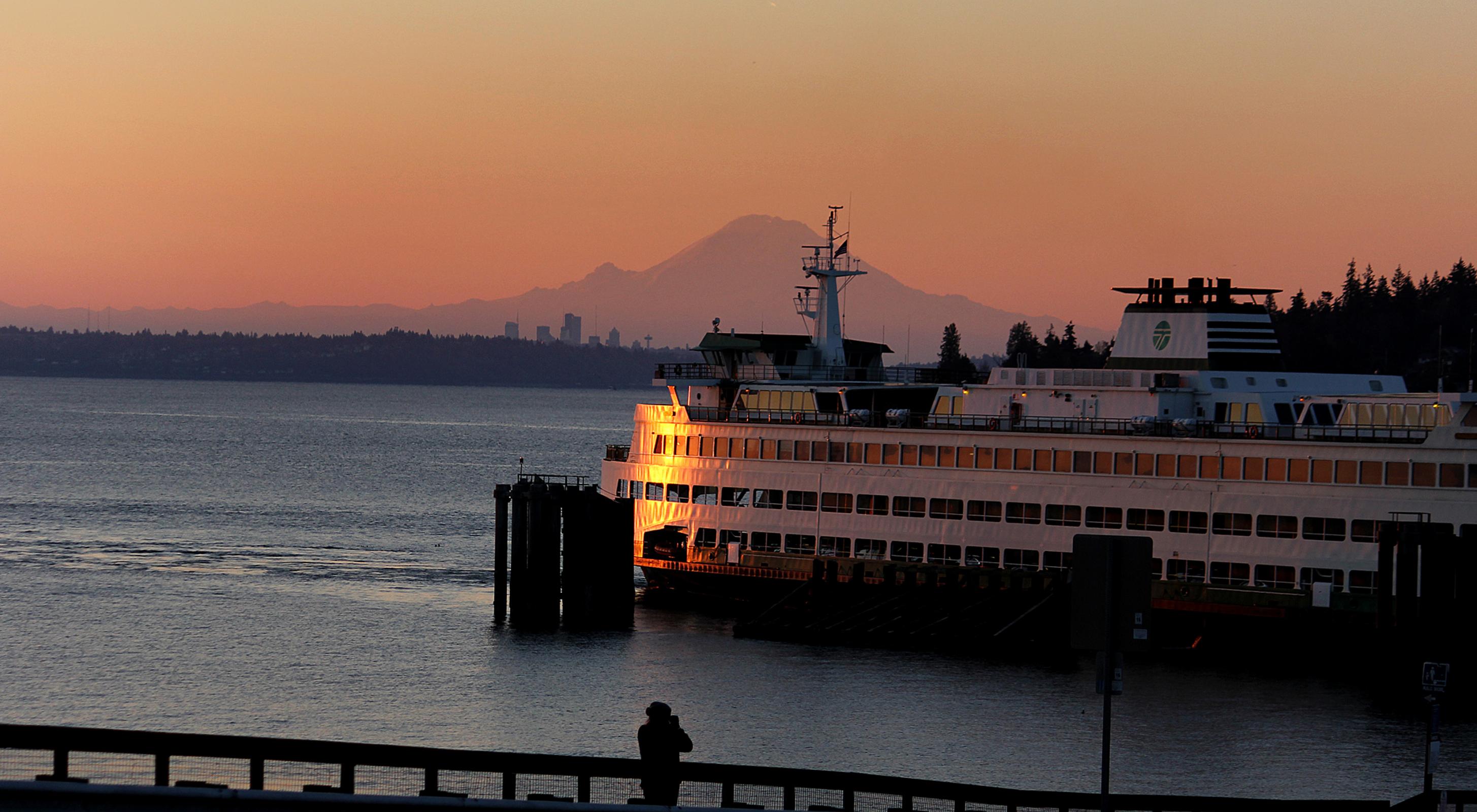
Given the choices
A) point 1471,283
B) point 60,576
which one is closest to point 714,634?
point 60,576

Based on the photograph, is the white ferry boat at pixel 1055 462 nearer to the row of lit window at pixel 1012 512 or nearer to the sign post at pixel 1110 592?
the row of lit window at pixel 1012 512

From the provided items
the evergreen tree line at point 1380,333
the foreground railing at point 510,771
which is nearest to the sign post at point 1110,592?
the foreground railing at point 510,771

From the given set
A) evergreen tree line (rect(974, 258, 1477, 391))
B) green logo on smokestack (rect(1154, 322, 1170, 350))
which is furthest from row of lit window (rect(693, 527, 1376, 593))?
evergreen tree line (rect(974, 258, 1477, 391))

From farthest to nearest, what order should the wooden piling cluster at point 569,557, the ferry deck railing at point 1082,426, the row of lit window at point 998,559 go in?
the wooden piling cluster at point 569,557, the ferry deck railing at point 1082,426, the row of lit window at point 998,559

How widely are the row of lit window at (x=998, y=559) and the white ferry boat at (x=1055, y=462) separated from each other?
6cm

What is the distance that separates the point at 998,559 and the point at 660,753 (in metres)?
34.8

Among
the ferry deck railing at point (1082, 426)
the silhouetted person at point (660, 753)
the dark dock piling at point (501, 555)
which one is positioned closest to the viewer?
the silhouetted person at point (660, 753)

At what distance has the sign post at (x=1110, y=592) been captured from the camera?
16.8 metres

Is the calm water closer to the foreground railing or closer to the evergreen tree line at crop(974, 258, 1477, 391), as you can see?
the foreground railing

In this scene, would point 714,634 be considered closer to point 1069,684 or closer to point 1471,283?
point 1069,684

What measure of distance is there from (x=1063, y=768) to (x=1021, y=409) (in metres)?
20.9

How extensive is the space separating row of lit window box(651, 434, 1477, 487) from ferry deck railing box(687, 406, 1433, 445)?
625mm

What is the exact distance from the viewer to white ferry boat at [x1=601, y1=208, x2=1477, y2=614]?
48406mm

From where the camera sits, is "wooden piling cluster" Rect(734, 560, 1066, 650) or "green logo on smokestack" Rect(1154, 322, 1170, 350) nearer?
"wooden piling cluster" Rect(734, 560, 1066, 650)
